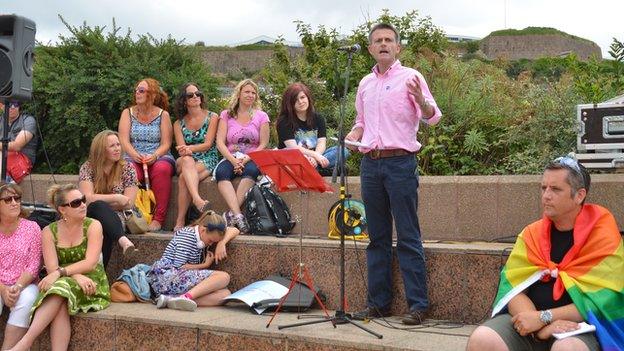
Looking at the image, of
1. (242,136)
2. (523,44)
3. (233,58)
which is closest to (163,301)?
(242,136)

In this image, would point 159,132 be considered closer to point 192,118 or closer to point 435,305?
point 192,118

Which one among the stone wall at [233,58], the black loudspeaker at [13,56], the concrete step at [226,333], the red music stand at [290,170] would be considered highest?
the stone wall at [233,58]

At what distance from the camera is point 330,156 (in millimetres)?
8977

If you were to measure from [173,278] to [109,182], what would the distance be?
1412mm

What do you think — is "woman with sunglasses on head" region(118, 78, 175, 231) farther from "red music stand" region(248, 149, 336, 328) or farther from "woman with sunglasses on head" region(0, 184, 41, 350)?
"red music stand" region(248, 149, 336, 328)

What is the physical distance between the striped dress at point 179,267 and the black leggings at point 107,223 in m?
0.52

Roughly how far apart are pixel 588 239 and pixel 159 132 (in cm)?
521

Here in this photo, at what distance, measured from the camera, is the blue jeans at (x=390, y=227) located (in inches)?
268

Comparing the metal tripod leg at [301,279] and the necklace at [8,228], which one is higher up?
the necklace at [8,228]

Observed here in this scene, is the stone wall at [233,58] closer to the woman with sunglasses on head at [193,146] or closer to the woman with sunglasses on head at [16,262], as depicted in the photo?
the woman with sunglasses on head at [193,146]

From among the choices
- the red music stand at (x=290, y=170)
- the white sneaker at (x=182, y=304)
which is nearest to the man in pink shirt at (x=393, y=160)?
the red music stand at (x=290, y=170)

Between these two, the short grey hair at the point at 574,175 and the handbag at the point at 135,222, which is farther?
the handbag at the point at 135,222

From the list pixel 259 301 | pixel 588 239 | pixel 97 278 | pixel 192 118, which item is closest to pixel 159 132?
pixel 192 118

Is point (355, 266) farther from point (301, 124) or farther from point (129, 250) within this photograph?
point (129, 250)
